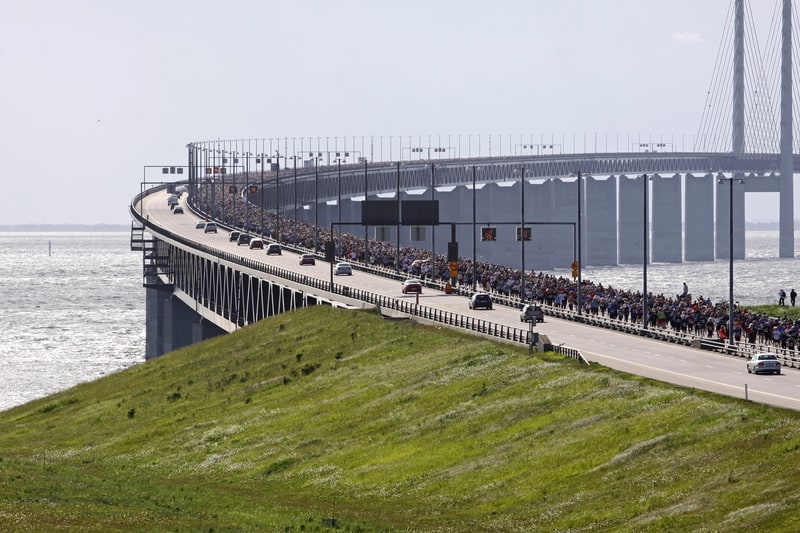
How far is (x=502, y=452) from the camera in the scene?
151 ft

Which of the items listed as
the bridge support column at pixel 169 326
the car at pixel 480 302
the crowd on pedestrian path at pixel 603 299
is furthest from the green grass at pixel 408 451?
the bridge support column at pixel 169 326

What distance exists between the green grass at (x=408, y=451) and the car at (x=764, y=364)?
5324mm

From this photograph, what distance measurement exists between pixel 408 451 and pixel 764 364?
44.4 ft

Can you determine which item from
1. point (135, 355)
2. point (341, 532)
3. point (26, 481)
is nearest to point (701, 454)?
point (341, 532)

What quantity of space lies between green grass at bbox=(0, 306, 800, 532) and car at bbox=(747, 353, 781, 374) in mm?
5324

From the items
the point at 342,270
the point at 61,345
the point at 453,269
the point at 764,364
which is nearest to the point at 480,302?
the point at 453,269

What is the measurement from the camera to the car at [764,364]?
55.1 m

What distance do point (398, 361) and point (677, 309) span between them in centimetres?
1480

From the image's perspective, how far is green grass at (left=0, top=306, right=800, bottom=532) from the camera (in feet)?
122

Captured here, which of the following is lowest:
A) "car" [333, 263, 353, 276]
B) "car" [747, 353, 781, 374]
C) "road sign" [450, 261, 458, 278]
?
"car" [747, 353, 781, 374]

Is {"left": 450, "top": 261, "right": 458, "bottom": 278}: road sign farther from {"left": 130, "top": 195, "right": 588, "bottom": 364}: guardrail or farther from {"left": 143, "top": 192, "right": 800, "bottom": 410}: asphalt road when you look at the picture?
{"left": 130, "top": 195, "right": 588, "bottom": 364}: guardrail

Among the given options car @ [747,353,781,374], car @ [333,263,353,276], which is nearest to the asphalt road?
car @ [747,353,781,374]

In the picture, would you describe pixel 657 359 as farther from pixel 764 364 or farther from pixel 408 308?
pixel 408 308

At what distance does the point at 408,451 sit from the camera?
162 ft
